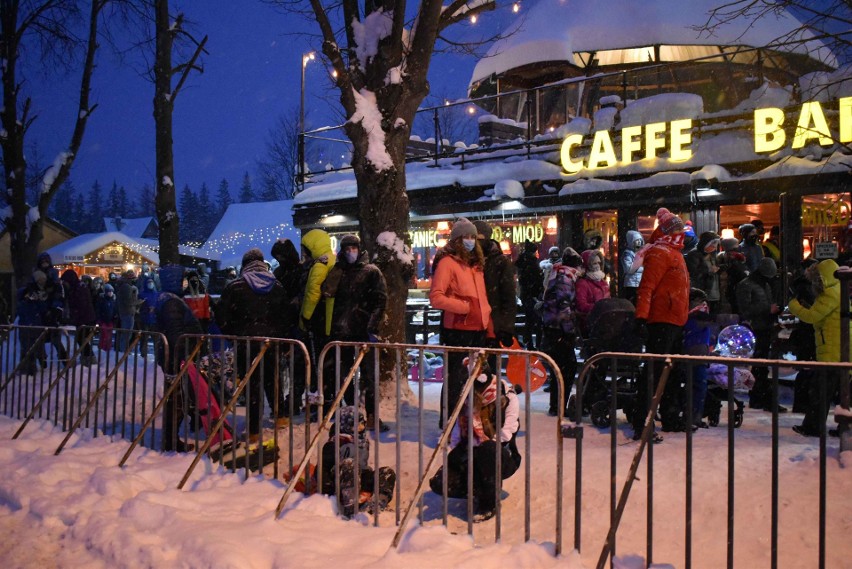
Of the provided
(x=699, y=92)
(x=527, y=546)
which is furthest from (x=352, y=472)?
(x=699, y=92)

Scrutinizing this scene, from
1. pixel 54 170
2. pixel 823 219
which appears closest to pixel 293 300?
pixel 823 219

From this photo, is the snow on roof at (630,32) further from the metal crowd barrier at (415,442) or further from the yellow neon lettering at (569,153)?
the metal crowd barrier at (415,442)

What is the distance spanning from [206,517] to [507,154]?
13.0 m

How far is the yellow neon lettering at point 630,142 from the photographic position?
47.0 feet

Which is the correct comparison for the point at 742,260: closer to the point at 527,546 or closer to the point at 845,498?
the point at 845,498

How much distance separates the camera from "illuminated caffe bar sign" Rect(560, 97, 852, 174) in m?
12.0

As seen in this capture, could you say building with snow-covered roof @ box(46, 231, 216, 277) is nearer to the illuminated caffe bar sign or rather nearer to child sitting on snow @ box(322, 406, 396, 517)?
the illuminated caffe bar sign

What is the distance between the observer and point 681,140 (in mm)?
13781

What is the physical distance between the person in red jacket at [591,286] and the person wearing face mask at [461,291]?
2268mm

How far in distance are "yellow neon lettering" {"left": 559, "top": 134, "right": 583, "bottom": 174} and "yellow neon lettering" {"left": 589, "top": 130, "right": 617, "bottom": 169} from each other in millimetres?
342

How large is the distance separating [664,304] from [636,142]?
8.54 metres

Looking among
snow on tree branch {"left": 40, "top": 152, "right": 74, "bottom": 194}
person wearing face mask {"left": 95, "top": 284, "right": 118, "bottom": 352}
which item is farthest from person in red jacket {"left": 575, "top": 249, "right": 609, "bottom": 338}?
person wearing face mask {"left": 95, "top": 284, "right": 118, "bottom": 352}

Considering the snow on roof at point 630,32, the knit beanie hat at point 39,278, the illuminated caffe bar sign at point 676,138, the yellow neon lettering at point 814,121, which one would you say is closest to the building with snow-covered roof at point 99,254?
the snow on roof at point 630,32

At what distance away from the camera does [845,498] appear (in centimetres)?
488
